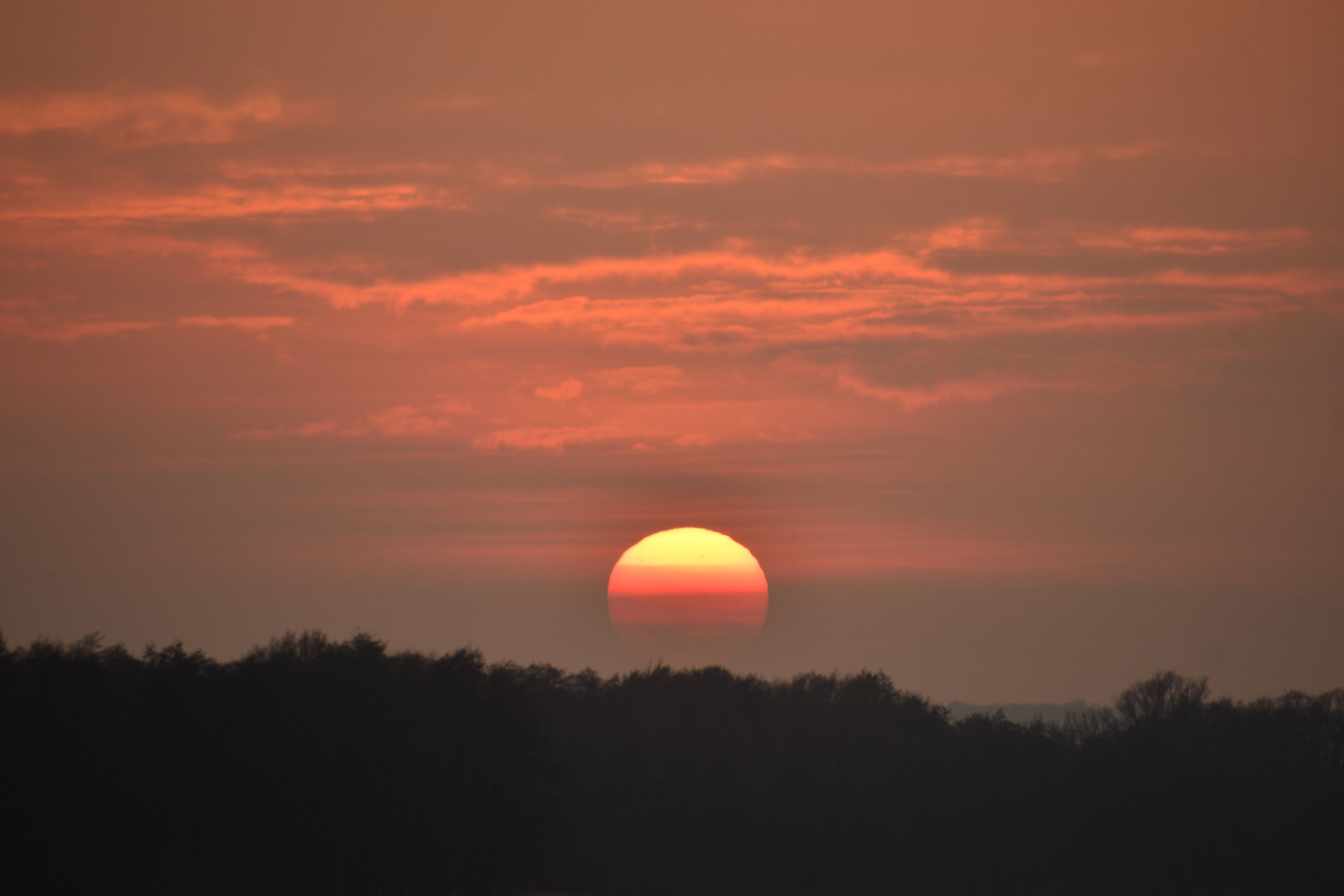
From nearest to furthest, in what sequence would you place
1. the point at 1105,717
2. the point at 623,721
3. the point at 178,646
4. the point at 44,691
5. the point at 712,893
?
1. the point at 44,691
2. the point at 178,646
3. the point at 712,893
4. the point at 623,721
5. the point at 1105,717

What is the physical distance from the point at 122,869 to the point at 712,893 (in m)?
47.9

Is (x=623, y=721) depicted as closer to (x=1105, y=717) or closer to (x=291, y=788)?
(x=291, y=788)

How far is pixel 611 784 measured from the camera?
105625 mm

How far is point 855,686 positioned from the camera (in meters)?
163

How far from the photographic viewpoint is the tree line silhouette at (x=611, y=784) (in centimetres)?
6600

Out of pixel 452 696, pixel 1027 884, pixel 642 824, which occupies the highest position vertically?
pixel 452 696

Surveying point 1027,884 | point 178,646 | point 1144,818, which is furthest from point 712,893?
point 178,646

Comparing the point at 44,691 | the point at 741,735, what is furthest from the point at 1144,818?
the point at 44,691

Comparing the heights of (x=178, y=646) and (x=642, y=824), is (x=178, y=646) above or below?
above

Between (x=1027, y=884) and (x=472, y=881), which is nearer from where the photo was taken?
(x=472, y=881)

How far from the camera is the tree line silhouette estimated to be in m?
66.0

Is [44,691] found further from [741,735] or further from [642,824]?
[741,735]

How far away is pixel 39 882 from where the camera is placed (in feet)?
186

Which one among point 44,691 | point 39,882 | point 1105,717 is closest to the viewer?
point 39,882
